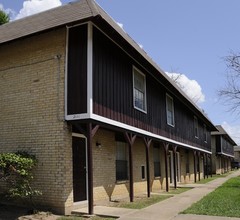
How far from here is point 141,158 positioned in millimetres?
18125

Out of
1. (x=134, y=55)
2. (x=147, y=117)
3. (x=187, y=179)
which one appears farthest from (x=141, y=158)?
(x=187, y=179)

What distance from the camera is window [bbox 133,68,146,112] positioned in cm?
1511

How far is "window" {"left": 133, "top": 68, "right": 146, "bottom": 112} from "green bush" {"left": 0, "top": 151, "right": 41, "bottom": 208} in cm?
565

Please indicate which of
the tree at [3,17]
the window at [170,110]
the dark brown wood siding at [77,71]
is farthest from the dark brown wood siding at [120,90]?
the tree at [3,17]

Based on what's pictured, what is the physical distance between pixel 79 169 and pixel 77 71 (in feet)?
10.0

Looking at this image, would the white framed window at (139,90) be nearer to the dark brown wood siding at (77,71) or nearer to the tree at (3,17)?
the dark brown wood siding at (77,71)

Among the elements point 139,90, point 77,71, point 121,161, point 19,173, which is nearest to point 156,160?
point 121,161

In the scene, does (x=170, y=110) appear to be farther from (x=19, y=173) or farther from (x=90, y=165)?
(x=19, y=173)

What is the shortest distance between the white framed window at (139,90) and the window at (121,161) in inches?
69.7

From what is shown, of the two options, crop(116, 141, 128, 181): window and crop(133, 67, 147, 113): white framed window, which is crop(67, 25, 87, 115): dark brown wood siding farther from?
crop(116, 141, 128, 181): window

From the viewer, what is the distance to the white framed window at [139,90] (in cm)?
1510

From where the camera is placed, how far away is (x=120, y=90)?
13.2 meters

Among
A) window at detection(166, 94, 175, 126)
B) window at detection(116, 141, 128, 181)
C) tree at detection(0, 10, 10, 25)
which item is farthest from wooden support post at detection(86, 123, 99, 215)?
tree at detection(0, 10, 10, 25)

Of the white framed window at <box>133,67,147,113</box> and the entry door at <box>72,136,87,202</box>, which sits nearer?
the entry door at <box>72,136,87,202</box>
